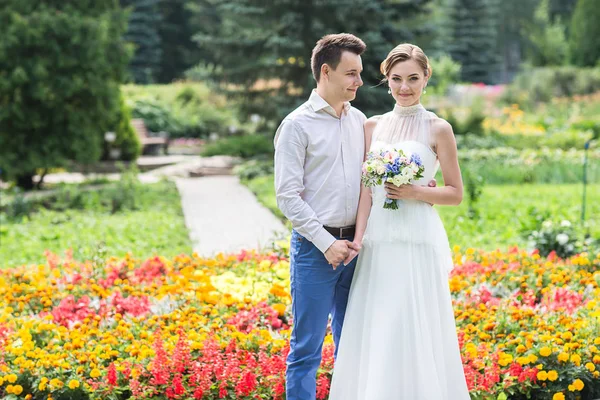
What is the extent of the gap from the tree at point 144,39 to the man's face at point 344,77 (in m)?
29.8

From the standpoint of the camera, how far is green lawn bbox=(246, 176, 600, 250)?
7.59 meters

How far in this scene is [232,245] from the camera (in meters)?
7.49

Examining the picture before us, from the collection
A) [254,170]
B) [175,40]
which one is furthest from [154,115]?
[175,40]

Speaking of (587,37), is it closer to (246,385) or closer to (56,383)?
(246,385)

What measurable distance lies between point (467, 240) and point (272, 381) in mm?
4476

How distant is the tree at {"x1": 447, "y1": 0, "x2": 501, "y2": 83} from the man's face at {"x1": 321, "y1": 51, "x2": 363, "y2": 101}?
31515mm

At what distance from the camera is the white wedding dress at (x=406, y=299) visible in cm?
309

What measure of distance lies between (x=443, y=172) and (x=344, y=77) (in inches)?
22.5

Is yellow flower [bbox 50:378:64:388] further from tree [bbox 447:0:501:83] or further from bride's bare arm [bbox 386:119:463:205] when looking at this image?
tree [bbox 447:0:501:83]

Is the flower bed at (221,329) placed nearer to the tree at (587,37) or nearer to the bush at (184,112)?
the bush at (184,112)

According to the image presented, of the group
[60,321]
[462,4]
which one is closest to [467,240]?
[60,321]

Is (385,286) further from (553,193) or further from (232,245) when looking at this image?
(553,193)

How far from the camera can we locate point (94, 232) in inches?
322

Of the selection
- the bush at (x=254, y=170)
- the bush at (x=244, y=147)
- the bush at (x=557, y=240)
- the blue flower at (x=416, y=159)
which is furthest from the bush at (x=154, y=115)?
the blue flower at (x=416, y=159)
